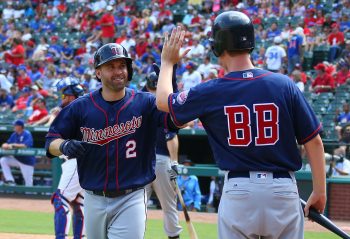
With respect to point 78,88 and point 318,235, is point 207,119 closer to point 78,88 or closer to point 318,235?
point 78,88

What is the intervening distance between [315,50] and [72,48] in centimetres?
778

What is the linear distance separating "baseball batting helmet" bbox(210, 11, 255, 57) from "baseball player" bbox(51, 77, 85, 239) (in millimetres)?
3457

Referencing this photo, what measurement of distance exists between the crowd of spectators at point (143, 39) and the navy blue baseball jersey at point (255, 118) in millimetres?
11435

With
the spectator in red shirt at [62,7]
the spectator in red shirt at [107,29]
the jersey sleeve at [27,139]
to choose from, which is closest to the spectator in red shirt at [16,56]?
the spectator in red shirt at [107,29]

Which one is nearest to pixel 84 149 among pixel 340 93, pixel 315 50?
pixel 340 93

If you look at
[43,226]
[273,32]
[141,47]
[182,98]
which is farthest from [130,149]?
[141,47]

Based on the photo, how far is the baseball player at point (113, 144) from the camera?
16.2 feet

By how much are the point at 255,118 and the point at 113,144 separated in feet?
5.32

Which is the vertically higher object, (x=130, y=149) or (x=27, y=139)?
(x=130, y=149)

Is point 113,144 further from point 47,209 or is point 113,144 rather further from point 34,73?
point 34,73

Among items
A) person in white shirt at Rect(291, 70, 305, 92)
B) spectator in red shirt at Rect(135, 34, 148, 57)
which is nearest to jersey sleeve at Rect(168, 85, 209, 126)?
person in white shirt at Rect(291, 70, 305, 92)

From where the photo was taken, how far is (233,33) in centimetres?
373

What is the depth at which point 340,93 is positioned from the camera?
1510 centimetres

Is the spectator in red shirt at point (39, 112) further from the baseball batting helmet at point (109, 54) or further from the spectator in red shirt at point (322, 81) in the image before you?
the baseball batting helmet at point (109, 54)
